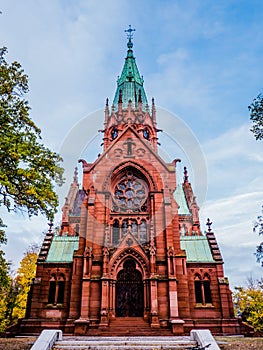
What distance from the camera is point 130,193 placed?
2578 cm

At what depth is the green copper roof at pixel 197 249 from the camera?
2395 centimetres

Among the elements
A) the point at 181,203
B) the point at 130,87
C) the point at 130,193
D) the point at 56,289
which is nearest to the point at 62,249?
the point at 56,289

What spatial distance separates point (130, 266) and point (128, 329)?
4.20m

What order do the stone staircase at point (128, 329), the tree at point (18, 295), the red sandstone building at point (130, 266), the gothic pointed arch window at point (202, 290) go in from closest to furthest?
1. the stone staircase at point (128, 329)
2. the red sandstone building at point (130, 266)
3. the gothic pointed arch window at point (202, 290)
4. the tree at point (18, 295)

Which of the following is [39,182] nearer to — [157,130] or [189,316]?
[189,316]

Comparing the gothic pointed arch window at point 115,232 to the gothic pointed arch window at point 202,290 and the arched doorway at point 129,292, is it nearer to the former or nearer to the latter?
the arched doorway at point 129,292

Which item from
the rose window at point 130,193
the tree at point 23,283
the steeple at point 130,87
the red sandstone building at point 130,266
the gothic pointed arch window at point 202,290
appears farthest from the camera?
the steeple at point 130,87

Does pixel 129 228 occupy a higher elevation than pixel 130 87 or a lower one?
lower

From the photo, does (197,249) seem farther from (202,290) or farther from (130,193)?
(130,193)

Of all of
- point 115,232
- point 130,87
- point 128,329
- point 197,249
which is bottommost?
point 128,329

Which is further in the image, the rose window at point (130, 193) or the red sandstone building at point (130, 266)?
the rose window at point (130, 193)

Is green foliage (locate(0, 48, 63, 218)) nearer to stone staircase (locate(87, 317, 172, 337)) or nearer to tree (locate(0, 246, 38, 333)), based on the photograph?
stone staircase (locate(87, 317, 172, 337))

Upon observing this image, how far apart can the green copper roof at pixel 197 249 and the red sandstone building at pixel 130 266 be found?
0.25 ft

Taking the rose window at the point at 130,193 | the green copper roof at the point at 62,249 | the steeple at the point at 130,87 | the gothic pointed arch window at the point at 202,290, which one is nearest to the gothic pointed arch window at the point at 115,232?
the rose window at the point at 130,193
